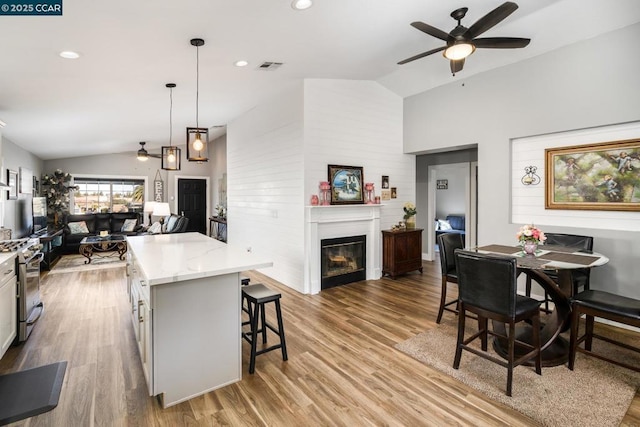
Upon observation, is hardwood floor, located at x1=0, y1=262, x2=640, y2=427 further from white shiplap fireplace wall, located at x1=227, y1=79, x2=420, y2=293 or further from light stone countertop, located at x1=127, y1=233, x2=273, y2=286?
white shiplap fireplace wall, located at x1=227, y1=79, x2=420, y2=293

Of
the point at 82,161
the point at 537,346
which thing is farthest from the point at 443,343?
the point at 82,161

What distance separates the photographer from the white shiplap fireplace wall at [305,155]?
15.9 feet

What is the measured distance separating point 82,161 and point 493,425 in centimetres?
1080

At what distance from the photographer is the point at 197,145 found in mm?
3721

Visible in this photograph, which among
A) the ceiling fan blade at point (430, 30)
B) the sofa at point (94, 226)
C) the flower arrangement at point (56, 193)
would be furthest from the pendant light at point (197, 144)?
the flower arrangement at point (56, 193)

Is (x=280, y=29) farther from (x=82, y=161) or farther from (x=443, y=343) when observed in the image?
(x=82, y=161)

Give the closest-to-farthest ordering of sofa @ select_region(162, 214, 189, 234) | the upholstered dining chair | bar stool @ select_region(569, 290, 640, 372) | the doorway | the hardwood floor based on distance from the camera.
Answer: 1. the hardwood floor
2. bar stool @ select_region(569, 290, 640, 372)
3. the upholstered dining chair
4. the doorway
5. sofa @ select_region(162, 214, 189, 234)

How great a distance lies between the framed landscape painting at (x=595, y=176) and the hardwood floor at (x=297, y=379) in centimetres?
210

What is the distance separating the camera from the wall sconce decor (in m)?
4.31

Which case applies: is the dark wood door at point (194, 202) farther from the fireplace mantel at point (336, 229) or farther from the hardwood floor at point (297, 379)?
the fireplace mantel at point (336, 229)

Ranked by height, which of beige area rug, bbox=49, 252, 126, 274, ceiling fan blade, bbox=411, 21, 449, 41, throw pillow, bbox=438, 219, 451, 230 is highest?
ceiling fan blade, bbox=411, 21, 449, 41

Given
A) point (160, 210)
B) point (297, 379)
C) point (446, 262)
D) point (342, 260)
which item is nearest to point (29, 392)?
point (297, 379)

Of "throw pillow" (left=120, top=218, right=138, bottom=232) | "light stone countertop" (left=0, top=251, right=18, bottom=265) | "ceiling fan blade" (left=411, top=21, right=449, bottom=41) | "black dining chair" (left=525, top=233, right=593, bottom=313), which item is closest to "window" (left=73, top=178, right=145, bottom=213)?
"throw pillow" (left=120, top=218, right=138, bottom=232)

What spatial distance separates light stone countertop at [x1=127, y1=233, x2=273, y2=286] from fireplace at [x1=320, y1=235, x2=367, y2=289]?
6.37 ft
